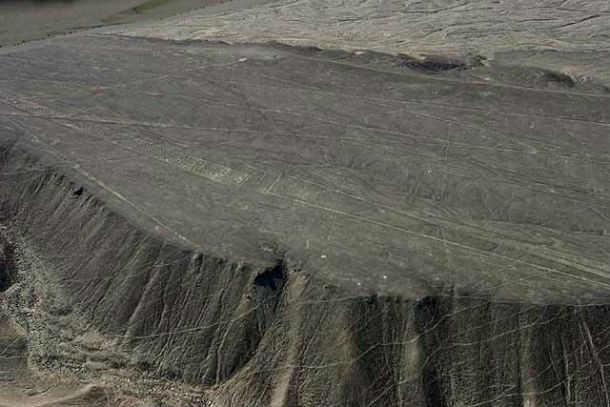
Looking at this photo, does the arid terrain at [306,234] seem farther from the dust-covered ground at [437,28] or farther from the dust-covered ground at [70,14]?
the dust-covered ground at [70,14]

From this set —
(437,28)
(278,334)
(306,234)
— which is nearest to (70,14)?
(437,28)

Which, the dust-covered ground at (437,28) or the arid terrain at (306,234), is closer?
the arid terrain at (306,234)

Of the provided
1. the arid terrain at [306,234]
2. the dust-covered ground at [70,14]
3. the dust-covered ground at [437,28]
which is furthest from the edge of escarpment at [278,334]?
the dust-covered ground at [70,14]

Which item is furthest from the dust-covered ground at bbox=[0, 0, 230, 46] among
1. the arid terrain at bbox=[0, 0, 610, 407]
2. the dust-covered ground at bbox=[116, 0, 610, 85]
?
the arid terrain at bbox=[0, 0, 610, 407]

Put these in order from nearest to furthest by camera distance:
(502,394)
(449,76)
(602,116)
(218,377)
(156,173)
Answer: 1. (502,394)
2. (218,377)
3. (156,173)
4. (602,116)
5. (449,76)

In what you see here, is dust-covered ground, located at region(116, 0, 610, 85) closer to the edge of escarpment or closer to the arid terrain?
the arid terrain

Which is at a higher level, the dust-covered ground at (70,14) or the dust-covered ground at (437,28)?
the dust-covered ground at (70,14)

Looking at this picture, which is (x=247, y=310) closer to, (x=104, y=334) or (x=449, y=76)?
(x=104, y=334)

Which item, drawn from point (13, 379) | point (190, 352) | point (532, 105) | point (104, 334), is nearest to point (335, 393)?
point (190, 352)
